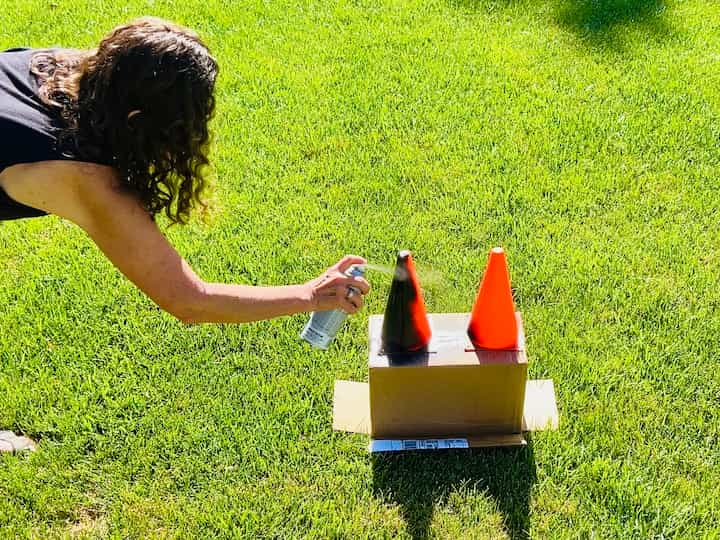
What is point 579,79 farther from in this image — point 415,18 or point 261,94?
point 261,94

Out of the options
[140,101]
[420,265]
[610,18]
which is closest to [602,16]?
[610,18]

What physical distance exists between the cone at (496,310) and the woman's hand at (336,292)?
23.0 inches

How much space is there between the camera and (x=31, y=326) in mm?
3506

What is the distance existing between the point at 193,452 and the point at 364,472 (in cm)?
69

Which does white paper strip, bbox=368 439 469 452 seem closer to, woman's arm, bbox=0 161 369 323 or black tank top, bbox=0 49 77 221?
woman's arm, bbox=0 161 369 323

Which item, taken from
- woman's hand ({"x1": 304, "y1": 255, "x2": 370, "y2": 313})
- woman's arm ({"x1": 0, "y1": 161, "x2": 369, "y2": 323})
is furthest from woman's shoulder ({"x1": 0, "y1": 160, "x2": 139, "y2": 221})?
woman's hand ({"x1": 304, "y1": 255, "x2": 370, "y2": 313})

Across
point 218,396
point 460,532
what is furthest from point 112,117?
point 460,532

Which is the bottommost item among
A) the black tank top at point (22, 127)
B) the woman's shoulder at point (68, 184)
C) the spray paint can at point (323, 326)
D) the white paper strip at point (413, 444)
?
the white paper strip at point (413, 444)

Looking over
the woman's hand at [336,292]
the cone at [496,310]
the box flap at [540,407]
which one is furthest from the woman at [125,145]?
the box flap at [540,407]

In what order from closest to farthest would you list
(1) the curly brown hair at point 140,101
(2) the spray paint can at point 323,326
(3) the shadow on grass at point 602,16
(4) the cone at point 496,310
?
(1) the curly brown hair at point 140,101 < (2) the spray paint can at point 323,326 < (4) the cone at point 496,310 < (3) the shadow on grass at point 602,16

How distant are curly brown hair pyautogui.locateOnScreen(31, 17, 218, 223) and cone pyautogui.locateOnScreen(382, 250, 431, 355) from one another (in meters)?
0.88

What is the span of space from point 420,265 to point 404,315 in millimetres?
1098

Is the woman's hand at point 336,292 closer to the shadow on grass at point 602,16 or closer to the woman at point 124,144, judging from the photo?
the woman at point 124,144

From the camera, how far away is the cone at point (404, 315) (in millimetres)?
2729
